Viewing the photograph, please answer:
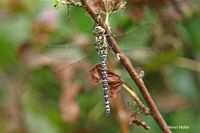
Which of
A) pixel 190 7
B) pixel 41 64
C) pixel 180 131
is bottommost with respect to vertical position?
pixel 180 131

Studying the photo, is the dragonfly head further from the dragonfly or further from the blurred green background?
the blurred green background

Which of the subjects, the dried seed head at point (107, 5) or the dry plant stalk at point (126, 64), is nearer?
the dry plant stalk at point (126, 64)

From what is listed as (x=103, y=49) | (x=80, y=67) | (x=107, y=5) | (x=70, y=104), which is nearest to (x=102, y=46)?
(x=103, y=49)

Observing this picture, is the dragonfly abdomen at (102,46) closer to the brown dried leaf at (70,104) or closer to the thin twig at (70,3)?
the thin twig at (70,3)

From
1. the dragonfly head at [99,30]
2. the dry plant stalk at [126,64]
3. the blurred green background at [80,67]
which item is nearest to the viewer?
the dry plant stalk at [126,64]

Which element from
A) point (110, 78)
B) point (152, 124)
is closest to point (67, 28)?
point (152, 124)

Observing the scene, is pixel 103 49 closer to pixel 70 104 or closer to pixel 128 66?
pixel 128 66

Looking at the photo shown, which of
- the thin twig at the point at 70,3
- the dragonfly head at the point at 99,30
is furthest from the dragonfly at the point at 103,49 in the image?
the thin twig at the point at 70,3

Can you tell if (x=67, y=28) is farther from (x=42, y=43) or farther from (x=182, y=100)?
(x=182, y=100)

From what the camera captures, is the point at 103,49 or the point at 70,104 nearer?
the point at 103,49
